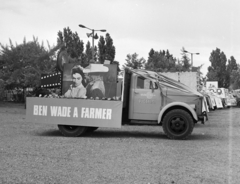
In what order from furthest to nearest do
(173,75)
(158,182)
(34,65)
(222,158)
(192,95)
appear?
1. (34,65)
2. (173,75)
3. (192,95)
4. (222,158)
5. (158,182)

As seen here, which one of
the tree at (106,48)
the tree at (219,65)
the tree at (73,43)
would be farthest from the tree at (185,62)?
the tree at (219,65)

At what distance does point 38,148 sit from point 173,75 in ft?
31.1

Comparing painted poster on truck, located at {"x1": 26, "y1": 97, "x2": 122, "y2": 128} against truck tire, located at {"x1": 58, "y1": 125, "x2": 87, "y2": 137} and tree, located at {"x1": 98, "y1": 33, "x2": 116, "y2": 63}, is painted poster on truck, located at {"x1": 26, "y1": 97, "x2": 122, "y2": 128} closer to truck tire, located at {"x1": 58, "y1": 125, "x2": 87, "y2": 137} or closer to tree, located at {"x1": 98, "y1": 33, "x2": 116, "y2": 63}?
truck tire, located at {"x1": 58, "y1": 125, "x2": 87, "y2": 137}

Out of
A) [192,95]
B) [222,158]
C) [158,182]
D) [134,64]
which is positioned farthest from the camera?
[134,64]

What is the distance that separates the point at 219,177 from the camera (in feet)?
21.1

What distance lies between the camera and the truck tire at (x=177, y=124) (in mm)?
11445

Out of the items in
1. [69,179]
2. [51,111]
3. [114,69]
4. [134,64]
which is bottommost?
[69,179]

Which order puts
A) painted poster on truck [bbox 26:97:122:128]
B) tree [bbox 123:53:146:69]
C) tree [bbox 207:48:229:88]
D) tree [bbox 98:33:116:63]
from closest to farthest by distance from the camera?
painted poster on truck [bbox 26:97:122:128] → tree [bbox 123:53:146:69] → tree [bbox 98:33:116:63] → tree [bbox 207:48:229:88]

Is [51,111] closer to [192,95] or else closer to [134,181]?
[192,95]

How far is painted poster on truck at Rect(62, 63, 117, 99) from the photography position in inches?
466

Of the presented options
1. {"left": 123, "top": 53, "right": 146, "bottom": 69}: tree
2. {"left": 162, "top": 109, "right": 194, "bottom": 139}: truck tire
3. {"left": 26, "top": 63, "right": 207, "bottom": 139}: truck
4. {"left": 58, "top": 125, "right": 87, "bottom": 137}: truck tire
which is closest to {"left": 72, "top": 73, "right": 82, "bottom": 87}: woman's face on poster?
{"left": 26, "top": 63, "right": 207, "bottom": 139}: truck

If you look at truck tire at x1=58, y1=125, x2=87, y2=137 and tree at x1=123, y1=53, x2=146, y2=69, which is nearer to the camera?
truck tire at x1=58, y1=125, x2=87, y2=137

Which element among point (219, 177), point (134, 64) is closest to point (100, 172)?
point (219, 177)

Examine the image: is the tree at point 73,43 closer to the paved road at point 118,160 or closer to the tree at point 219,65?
the tree at point 219,65
